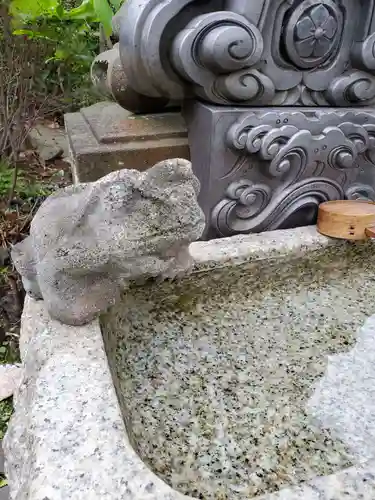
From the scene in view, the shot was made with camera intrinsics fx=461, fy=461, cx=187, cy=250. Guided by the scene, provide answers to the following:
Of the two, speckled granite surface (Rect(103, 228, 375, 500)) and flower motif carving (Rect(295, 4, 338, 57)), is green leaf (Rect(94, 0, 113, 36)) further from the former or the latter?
speckled granite surface (Rect(103, 228, 375, 500))

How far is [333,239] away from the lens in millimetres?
1260

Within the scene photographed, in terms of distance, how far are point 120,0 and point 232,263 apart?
4.85 feet

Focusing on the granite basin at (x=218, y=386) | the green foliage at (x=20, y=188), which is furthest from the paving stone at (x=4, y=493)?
the green foliage at (x=20, y=188)

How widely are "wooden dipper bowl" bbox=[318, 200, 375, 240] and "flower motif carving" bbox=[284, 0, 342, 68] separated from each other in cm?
40

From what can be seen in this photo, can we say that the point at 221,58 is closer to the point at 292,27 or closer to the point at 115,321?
the point at 292,27

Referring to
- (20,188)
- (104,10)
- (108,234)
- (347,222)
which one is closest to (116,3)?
(104,10)

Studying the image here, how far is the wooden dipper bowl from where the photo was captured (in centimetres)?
122

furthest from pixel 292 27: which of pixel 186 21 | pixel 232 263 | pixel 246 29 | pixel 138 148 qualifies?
pixel 232 263

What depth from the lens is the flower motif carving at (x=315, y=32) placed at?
1.18 meters

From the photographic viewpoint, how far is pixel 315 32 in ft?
3.93

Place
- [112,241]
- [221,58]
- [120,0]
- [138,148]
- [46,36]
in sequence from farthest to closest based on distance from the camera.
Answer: [46,36] → [120,0] → [138,148] → [221,58] → [112,241]

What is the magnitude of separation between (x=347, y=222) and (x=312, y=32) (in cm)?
Answer: 50

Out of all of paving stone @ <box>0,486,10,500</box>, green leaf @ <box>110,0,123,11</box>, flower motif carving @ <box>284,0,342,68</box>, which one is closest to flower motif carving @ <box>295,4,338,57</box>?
flower motif carving @ <box>284,0,342,68</box>

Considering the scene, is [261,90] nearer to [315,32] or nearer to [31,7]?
[315,32]
